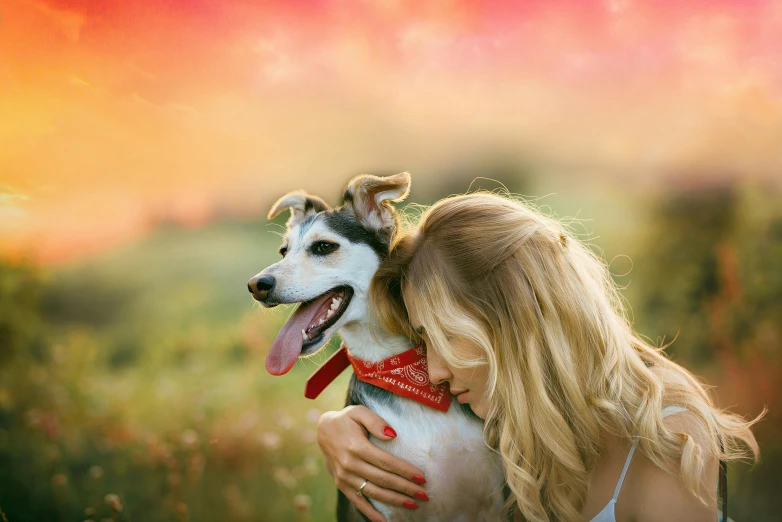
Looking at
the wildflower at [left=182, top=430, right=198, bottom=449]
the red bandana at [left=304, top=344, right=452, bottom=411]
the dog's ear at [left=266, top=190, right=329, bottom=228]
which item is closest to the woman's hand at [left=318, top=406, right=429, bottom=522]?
the red bandana at [left=304, top=344, right=452, bottom=411]

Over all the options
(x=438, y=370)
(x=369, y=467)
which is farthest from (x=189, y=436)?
(x=438, y=370)

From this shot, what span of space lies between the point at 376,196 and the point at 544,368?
31.9 inches

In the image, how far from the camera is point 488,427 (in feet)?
6.25

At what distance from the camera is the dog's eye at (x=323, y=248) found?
2094mm

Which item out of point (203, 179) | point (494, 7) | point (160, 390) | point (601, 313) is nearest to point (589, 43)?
point (494, 7)

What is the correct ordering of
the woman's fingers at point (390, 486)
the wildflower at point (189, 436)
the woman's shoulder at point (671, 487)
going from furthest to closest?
the wildflower at point (189, 436) → the woman's fingers at point (390, 486) → the woman's shoulder at point (671, 487)

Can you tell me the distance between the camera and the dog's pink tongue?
1864mm

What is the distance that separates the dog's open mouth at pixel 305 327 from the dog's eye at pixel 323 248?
144 mm

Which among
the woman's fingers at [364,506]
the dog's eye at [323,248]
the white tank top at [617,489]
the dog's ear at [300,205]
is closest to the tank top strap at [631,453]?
the white tank top at [617,489]

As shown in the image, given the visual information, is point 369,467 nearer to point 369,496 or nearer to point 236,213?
point 369,496

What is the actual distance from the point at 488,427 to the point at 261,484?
183 centimetres

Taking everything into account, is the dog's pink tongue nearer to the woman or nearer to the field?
the woman

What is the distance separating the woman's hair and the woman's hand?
32 centimetres

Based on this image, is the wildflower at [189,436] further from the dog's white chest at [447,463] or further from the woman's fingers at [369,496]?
the dog's white chest at [447,463]
